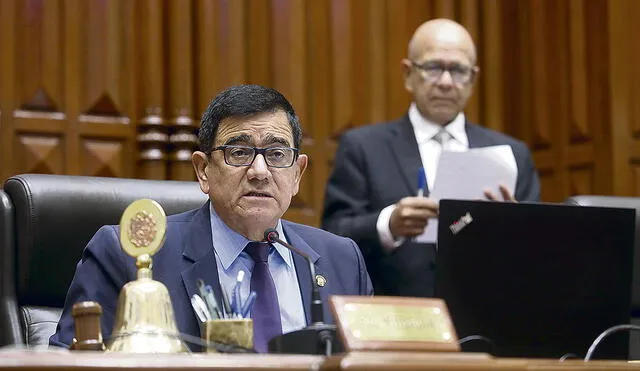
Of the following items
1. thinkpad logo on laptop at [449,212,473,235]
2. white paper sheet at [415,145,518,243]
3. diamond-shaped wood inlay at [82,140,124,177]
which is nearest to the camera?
thinkpad logo on laptop at [449,212,473,235]

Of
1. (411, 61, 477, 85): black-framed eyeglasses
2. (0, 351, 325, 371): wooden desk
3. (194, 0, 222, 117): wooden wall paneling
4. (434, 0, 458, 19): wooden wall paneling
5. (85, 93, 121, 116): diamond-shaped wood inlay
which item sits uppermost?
(434, 0, 458, 19): wooden wall paneling

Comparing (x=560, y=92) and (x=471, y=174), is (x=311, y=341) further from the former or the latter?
(x=560, y=92)

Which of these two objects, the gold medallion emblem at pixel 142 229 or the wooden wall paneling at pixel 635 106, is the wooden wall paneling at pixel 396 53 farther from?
the gold medallion emblem at pixel 142 229

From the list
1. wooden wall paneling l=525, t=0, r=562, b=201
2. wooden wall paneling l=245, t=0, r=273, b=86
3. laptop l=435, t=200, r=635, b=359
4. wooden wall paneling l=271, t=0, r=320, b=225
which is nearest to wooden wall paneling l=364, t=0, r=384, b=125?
wooden wall paneling l=271, t=0, r=320, b=225

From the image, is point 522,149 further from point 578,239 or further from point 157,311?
point 157,311

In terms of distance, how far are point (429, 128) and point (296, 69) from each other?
955 millimetres

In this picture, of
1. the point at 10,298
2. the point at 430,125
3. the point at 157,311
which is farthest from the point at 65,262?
the point at 430,125

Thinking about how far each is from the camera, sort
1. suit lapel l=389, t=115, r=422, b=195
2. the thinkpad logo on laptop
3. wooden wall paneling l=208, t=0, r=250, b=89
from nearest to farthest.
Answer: the thinkpad logo on laptop → suit lapel l=389, t=115, r=422, b=195 → wooden wall paneling l=208, t=0, r=250, b=89

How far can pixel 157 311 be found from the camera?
5.68 feet

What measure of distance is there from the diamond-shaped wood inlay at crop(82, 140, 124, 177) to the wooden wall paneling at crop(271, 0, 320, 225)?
701 millimetres

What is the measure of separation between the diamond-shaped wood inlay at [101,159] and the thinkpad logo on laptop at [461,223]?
6.91 feet

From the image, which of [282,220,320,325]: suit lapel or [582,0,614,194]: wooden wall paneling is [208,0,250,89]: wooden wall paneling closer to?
[582,0,614,194]: wooden wall paneling

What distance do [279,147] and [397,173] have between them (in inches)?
43.0

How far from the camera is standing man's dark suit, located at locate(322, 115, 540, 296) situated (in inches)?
128
